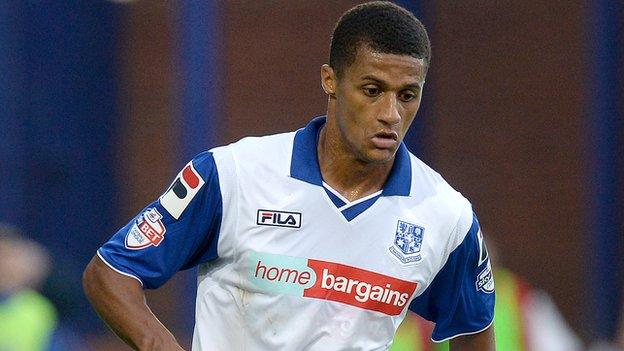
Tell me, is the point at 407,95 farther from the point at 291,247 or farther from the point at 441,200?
the point at 291,247

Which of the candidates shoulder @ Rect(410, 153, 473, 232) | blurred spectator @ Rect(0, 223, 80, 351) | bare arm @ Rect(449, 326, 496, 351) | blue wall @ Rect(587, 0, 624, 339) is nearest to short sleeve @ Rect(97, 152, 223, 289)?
shoulder @ Rect(410, 153, 473, 232)

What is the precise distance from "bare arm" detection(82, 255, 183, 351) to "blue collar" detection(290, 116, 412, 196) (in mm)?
570

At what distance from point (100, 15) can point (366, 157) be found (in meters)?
8.42

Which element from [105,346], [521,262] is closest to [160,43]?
[105,346]

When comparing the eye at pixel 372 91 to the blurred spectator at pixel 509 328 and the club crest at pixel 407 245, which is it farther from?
the blurred spectator at pixel 509 328

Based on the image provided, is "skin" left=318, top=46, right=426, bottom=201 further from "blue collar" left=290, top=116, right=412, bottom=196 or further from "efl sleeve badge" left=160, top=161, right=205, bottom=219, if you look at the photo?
"efl sleeve badge" left=160, top=161, right=205, bottom=219

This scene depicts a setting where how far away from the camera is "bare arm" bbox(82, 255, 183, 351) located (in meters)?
3.72

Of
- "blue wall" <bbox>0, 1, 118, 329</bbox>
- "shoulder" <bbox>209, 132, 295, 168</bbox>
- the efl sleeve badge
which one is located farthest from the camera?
"blue wall" <bbox>0, 1, 118, 329</bbox>

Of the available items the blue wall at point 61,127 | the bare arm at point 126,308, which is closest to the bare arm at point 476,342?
the bare arm at point 126,308

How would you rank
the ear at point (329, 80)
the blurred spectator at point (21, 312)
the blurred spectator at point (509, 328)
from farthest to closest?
the blurred spectator at point (21, 312) < the blurred spectator at point (509, 328) < the ear at point (329, 80)

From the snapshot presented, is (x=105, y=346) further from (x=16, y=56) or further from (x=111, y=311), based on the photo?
(x=111, y=311)

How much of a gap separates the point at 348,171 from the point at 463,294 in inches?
19.8

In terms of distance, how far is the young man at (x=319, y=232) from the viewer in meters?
3.85

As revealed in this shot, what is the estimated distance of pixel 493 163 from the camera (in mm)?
12070
